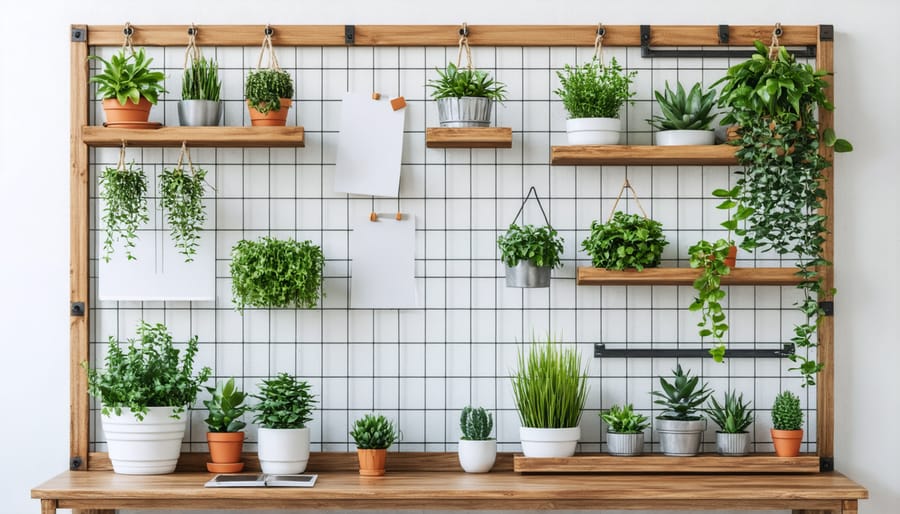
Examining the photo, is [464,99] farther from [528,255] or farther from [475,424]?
[475,424]

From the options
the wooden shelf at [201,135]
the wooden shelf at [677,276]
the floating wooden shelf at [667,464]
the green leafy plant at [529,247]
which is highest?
the wooden shelf at [201,135]

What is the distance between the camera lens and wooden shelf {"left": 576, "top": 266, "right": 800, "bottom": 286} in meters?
2.75

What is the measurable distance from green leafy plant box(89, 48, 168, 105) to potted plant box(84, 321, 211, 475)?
2.17 ft

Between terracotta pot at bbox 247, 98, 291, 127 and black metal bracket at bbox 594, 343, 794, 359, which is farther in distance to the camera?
black metal bracket at bbox 594, 343, 794, 359

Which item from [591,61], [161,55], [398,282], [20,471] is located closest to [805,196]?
[591,61]

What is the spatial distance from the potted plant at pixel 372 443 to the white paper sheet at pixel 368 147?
27.0 inches

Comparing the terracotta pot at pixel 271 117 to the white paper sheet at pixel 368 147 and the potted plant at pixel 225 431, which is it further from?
the potted plant at pixel 225 431

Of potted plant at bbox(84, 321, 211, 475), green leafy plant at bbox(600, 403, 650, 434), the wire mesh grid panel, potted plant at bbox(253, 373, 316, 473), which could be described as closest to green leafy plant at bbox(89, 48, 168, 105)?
the wire mesh grid panel

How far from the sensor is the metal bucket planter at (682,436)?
2.78 m

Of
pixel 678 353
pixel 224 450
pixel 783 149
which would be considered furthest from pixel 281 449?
pixel 783 149

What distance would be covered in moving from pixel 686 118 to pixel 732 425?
91 centimetres

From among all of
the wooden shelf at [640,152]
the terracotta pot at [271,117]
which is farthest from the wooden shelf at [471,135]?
the terracotta pot at [271,117]

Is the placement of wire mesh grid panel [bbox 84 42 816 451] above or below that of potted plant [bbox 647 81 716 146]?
below

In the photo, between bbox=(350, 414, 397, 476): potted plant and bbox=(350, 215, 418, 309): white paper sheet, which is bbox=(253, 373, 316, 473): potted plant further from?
bbox=(350, 215, 418, 309): white paper sheet
